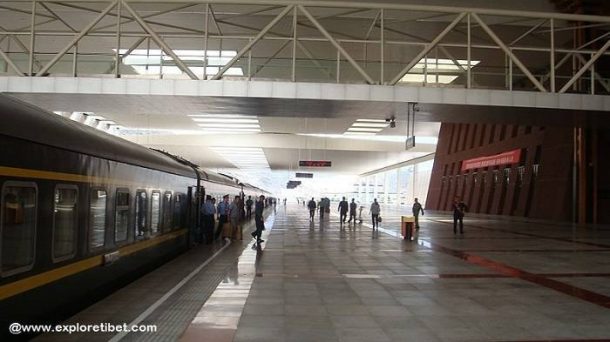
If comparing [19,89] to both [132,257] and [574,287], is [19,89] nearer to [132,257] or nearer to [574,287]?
[132,257]

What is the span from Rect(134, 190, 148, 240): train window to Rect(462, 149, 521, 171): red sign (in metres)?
31.2

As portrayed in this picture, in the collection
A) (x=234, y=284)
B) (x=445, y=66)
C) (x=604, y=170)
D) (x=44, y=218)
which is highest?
(x=445, y=66)

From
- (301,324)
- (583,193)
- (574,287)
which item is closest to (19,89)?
(301,324)

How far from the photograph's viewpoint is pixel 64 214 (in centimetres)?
659

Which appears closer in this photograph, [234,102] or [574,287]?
[574,287]

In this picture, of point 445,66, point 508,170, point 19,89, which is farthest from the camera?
point 508,170

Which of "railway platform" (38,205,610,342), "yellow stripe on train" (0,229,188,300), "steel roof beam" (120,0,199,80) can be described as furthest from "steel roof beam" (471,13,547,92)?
"yellow stripe on train" (0,229,188,300)

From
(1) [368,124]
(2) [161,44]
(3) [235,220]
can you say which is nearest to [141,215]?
(3) [235,220]

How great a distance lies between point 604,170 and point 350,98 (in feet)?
57.2

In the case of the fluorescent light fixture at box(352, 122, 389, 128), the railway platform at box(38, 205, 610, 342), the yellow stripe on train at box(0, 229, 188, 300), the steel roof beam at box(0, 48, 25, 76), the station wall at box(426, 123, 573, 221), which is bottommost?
the railway platform at box(38, 205, 610, 342)

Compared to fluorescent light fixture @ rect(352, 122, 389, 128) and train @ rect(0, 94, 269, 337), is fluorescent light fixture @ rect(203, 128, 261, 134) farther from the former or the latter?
train @ rect(0, 94, 269, 337)

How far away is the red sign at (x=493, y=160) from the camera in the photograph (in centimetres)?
3736

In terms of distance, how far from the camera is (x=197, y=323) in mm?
6820

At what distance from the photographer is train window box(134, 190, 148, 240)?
9.91 m
